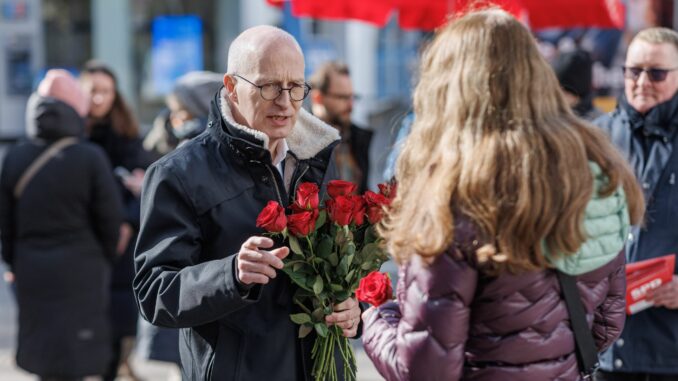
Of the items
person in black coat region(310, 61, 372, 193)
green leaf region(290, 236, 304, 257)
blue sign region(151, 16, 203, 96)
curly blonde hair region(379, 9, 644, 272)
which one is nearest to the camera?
curly blonde hair region(379, 9, 644, 272)

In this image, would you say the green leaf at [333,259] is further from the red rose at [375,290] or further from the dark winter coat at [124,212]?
the dark winter coat at [124,212]

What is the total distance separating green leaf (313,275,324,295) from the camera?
310cm

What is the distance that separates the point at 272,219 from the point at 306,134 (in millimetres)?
610

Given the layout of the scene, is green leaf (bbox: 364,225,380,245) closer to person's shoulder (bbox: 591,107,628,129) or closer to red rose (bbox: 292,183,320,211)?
red rose (bbox: 292,183,320,211)

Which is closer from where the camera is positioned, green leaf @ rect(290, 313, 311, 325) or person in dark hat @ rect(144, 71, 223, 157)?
green leaf @ rect(290, 313, 311, 325)

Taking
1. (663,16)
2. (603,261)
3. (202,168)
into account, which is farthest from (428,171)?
(663,16)

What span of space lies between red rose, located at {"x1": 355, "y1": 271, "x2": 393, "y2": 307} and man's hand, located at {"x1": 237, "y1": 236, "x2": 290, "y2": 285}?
23cm

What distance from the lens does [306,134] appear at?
11.6 ft

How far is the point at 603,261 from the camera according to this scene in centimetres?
268

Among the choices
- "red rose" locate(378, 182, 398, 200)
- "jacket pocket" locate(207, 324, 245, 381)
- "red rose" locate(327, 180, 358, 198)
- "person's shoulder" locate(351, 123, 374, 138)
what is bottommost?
"person's shoulder" locate(351, 123, 374, 138)

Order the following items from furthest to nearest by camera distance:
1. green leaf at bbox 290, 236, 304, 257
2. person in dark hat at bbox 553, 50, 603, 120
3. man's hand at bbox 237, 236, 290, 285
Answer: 1. person in dark hat at bbox 553, 50, 603, 120
2. green leaf at bbox 290, 236, 304, 257
3. man's hand at bbox 237, 236, 290, 285

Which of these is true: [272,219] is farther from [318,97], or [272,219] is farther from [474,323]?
[318,97]

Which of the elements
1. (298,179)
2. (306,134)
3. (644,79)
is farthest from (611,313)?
(644,79)

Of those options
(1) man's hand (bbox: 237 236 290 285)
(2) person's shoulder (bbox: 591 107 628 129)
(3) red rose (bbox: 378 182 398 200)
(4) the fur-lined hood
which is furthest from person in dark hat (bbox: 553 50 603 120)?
(1) man's hand (bbox: 237 236 290 285)
